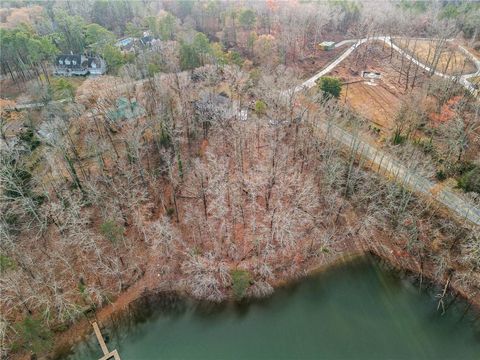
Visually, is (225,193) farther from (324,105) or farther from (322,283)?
(324,105)

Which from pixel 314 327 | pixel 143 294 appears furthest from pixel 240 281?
pixel 143 294

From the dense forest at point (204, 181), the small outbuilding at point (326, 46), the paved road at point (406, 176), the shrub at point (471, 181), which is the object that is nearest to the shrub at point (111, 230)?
the dense forest at point (204, 181)

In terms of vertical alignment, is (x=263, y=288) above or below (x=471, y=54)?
below

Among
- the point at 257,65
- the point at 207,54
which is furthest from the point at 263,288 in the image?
the point at 257,65

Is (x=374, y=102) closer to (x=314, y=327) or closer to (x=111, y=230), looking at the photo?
(x=314, y=327)

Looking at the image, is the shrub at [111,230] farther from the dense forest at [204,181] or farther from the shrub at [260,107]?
the shrub at [260,107]

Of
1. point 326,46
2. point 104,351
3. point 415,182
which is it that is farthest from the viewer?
point 326,46
